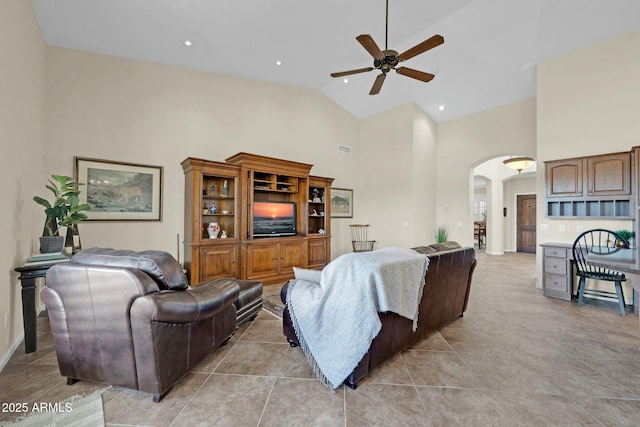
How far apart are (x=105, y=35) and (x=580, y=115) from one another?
725 centimetres

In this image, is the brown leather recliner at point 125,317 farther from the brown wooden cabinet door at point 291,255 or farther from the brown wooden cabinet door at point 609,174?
the brown wooden cabinet door at point 609,174

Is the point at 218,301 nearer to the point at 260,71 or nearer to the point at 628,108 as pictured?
the point at 260,71

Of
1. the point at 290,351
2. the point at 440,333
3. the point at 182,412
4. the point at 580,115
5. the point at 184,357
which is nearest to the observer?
the point at 182,412

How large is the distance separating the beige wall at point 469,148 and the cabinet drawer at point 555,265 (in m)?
2.56

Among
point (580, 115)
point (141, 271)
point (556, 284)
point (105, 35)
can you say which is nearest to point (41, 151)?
point (105, 35)

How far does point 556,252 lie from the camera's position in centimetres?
411

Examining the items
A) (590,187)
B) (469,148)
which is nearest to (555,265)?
(590,187)

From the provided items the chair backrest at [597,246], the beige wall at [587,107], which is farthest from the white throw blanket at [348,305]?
the beige wall at [587,107]

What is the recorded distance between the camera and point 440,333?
285 centimetres

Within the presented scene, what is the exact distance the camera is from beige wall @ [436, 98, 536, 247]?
5.84 m

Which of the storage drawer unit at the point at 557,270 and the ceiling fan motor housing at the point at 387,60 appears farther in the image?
the storage drawer unit at the point at 557,270

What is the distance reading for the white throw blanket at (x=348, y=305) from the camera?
6.10ft

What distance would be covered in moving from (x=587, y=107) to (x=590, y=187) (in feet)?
4.23

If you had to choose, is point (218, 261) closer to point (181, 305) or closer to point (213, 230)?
point (213, 230)
